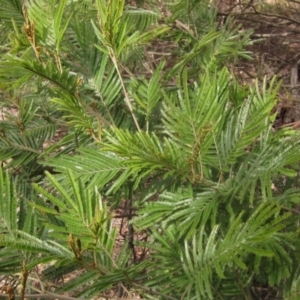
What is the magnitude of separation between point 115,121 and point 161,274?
0.87 feet

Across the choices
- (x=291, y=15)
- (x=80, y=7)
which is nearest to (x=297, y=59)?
(x=291, y=15)

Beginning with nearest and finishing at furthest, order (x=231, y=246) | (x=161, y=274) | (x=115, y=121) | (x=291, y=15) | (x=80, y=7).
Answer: (x=231, y=246), (x=161, y=274), (x=115, y=121), (x=80, y=7), (x=291, y=15)

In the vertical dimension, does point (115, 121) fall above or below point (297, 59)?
above

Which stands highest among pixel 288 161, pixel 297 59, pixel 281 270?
pixel 288 161

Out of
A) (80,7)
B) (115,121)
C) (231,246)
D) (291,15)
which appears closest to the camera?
(231,246)

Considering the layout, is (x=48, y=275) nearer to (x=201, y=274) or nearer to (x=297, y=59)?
(x=201, y=274)

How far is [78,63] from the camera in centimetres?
88

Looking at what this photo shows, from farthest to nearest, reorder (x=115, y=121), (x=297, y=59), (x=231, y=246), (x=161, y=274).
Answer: (x=297, y=59) < (x=115, y=121) < (x=161, y=274) < (x=231, y=246)

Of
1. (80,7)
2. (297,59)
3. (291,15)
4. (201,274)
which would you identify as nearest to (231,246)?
(201,274)

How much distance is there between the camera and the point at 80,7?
37.3 inches

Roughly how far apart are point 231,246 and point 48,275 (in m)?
0.30

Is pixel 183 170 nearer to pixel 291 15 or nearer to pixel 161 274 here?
pixel 161 274

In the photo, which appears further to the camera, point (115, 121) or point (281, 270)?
point (115, 121)

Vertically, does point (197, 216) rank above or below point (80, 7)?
below
